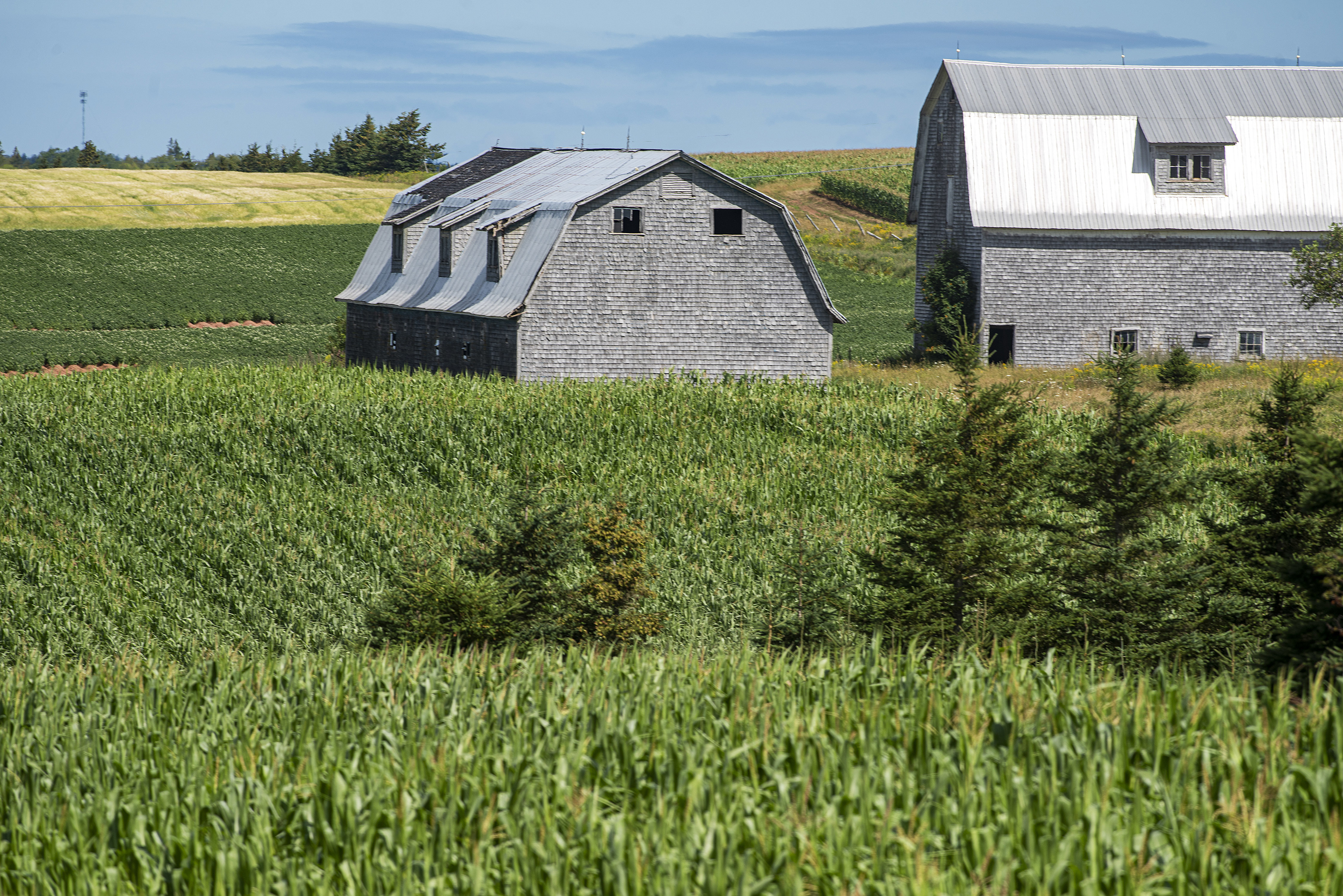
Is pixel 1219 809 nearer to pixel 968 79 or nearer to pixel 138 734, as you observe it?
pixel 138 734

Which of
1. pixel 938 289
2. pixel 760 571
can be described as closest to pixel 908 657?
pixel 760 571

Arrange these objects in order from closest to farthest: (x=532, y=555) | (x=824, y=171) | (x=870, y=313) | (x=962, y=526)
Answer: (x=962, y=526) → (x=532, y=555) → (x=870, y=313) → (x=824, y=171)

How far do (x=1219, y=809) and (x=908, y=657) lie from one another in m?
2.41

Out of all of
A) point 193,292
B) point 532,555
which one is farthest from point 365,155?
point 532,555

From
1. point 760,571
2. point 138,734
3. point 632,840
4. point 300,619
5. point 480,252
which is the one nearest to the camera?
Result: point 632,840

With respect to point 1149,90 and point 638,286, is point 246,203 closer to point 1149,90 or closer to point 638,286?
point 638,286

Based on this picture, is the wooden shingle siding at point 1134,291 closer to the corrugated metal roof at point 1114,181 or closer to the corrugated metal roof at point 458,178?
the corrugated metal roof at point 1114,181

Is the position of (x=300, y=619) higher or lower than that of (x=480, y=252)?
lower

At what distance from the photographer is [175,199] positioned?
298ft

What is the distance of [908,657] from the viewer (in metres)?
7.39

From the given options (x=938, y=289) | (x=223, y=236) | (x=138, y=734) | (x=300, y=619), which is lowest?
(x=300, y=619)

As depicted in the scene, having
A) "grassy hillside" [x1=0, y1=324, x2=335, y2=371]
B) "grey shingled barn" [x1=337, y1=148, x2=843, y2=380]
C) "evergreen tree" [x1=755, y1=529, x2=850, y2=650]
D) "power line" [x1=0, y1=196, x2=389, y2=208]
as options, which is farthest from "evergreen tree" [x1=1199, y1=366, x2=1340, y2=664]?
"power line" [x1=0, y1=196, x2=389, y2=208]

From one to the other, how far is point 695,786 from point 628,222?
1130 inches

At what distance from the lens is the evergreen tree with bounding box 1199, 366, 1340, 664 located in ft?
36.4
